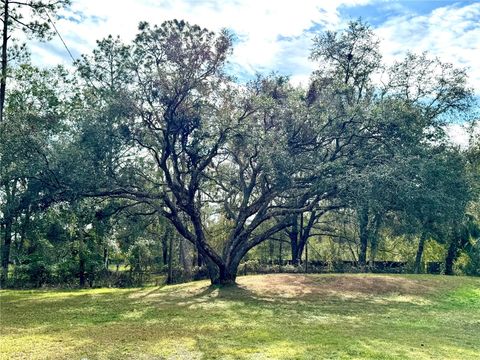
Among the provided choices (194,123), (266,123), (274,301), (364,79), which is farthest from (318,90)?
(274,301)

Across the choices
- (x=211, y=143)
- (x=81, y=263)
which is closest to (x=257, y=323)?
(x=211, y=143)

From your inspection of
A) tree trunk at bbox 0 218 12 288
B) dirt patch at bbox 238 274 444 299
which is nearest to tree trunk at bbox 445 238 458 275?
dirt patch at bbox 238 274 444 299

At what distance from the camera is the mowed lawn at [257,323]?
22.1 ft

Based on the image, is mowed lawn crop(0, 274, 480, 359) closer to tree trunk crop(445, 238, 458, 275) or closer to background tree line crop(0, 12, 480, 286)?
background tree line crop(0, 12, 480, 286)

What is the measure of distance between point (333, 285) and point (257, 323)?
6.85 metres

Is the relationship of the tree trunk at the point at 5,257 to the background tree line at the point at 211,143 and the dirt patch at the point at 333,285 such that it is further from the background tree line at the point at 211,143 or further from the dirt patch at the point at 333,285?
the dirt patch at the point at 333,285

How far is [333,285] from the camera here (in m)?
15.4

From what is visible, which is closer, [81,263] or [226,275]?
A: [226,275]

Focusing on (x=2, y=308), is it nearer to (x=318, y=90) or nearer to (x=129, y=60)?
(x=129, y=60)

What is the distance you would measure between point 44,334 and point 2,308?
438 centimetres

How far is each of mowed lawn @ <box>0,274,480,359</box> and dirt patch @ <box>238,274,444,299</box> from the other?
0.07 m

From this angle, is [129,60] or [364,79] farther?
[364,79]

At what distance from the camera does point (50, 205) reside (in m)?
13.5

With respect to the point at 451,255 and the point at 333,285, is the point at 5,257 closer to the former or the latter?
the point at 333,285
